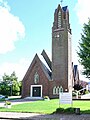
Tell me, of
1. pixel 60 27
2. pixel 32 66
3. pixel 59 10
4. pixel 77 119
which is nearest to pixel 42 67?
pixel 32 66

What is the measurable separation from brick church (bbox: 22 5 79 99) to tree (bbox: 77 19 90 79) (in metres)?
30.8

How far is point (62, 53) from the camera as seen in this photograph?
53125 millimetres

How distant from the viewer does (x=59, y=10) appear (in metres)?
57.1

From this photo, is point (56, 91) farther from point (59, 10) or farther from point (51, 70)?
point (59, 10)

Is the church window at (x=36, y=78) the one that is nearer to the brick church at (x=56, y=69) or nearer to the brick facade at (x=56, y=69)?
the brick church at (x=56, y=69)

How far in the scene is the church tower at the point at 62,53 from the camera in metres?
52.0

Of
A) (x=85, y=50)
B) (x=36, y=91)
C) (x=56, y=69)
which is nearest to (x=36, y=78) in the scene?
(x=36, y=91)

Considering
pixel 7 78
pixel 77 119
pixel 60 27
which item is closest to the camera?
pixel 77 119

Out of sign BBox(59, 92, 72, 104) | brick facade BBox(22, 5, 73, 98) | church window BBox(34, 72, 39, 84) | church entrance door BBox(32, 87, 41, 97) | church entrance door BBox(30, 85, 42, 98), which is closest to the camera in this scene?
sign BBox(59, 92, 72, 104)

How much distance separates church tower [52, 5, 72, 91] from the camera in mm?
52000

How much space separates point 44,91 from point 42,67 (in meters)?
5.32

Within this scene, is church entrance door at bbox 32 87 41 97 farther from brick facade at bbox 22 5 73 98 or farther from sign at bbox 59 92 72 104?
sign at bbox 59 92 72 104

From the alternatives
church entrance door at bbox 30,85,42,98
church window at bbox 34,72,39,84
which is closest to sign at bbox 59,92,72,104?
church entrance door at bbox 30,85,42,98

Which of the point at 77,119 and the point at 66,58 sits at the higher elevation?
the point at 66,58
